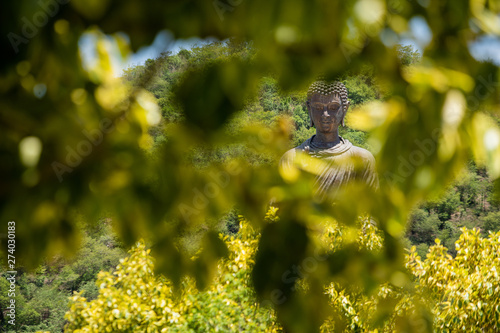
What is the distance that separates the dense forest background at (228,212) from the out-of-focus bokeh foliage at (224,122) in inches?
0.7

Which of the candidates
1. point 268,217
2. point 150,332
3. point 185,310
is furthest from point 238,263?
point 268,217

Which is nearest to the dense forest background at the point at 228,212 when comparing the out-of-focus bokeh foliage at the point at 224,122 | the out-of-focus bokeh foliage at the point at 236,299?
the out-of-focus bokeh foliage at the point at 224,122

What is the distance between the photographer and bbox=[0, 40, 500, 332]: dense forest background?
0.61 metres

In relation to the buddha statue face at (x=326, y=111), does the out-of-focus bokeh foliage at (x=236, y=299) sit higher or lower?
lower

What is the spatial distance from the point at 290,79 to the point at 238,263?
372 centimetres

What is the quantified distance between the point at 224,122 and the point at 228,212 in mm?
159

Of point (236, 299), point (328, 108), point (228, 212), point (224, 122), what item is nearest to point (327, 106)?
point (328, 108)

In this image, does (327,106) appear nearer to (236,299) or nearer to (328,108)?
(328,108)

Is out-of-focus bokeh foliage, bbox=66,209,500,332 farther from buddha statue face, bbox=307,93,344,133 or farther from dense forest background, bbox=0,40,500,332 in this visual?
buddha statue face, bbox=307,93,344,133

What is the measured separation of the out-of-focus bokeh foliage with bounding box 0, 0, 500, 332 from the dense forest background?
0.05ft

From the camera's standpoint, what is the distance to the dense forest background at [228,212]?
2.01 ft

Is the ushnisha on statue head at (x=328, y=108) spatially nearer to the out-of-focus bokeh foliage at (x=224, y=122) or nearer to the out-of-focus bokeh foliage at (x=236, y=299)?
the out-of-focus bokeh foliage at (x=236, y=299)

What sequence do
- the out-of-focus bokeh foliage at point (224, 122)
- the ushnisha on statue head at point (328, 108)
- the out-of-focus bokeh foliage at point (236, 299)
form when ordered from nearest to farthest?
1. the out-of-focus bokeh foliage at point (224, 122)
2. the out-of-focus bokeh foliage at point (236, 299)
3. the ushnisha on statue head at point (328, 108)

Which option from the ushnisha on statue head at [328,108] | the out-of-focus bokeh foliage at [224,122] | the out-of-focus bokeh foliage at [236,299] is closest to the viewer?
the out-of-focus bokeh foliage at [224,122]
